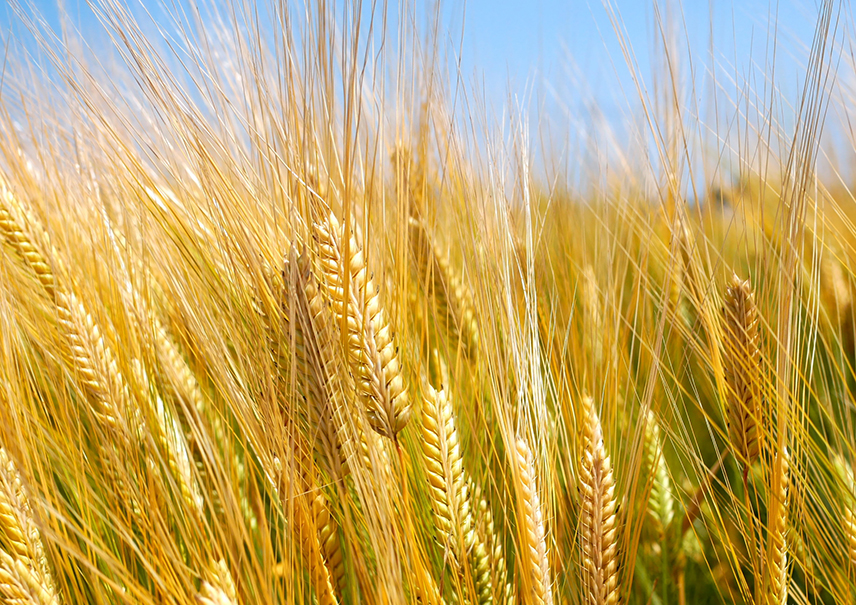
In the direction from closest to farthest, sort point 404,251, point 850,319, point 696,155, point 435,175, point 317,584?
point 317,584, point 404,251, point 696,155, point 435,175, point 850,319

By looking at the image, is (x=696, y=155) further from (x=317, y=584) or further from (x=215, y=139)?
(x=317, y=584)

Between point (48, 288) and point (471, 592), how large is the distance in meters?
1.04

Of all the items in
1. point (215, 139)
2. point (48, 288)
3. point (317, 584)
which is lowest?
point (317, 584)

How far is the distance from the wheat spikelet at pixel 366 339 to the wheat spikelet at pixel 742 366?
1.75ft

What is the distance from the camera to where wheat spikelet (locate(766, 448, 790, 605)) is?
80 centimetres

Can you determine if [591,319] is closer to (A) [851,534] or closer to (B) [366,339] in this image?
(A) [851,534]

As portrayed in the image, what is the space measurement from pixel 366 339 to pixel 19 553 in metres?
0.61

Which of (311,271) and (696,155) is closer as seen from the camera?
(311,271)

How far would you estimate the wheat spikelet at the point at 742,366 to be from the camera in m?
0.88

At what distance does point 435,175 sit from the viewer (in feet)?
3.85

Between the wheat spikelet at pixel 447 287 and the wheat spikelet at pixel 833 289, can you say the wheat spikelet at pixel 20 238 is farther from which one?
the wheat spikelet at pixel 833 289

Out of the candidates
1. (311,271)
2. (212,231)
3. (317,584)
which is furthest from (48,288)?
(317,584)

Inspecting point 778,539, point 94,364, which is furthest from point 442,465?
point 94,364

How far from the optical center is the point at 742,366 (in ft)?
2.94
